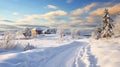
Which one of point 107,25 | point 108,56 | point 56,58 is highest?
point 107,25

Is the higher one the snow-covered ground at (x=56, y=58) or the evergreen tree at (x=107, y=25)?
the evergreen tree at (x=107, y=25)

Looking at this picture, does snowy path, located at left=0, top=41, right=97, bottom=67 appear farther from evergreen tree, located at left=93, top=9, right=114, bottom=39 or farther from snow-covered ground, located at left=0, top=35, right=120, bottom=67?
evergreen tree, located at left=93, top=9, right=114, bottom=39

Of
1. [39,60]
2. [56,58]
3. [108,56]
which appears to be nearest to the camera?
[39,60]

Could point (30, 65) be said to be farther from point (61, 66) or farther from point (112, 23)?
point (112, 23)

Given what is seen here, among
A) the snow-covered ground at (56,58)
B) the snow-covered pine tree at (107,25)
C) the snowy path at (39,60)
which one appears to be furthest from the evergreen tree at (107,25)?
the snowy path at (39,60)

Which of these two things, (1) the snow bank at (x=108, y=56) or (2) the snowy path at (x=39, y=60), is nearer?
(2) the snowy path at (x=39, y=60)

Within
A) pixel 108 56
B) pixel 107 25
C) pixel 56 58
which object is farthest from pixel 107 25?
pixel 56 58

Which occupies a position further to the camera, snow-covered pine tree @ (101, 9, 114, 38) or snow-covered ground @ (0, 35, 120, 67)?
snow-covered pine tree @ (101, 9, 114, 38)

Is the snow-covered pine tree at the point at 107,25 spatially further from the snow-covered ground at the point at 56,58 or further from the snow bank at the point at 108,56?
the snow-covered ground at the point at 56,58

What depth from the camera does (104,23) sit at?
64375 mm

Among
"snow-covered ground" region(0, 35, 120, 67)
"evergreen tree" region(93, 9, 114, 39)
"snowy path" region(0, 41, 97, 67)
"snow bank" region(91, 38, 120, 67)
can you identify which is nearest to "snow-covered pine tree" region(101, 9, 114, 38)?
"evergreen tree" region(93, 9, 114, 39)

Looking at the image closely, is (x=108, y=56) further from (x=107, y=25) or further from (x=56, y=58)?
(x=107, y=25)

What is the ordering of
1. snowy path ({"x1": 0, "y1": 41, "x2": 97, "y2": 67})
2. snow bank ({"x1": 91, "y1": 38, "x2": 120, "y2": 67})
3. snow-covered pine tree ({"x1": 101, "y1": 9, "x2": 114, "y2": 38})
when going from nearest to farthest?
1. snowy path ({"x1": 0, "y1": 41, "x2": 97, "y2": 67})
2. snow bank ({"x1": 91, "y1": 38, "x2": 120, "y2": 67})
3. snow-covered pine tree ({"x1": 101, "y1": 9, "x2": 114, "y2": 38})

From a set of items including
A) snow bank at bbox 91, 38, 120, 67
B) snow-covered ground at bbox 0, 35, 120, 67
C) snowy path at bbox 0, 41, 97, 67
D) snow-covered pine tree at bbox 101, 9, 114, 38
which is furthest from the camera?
snow-covered pine tree at bbox 101, 9, 114, 38
